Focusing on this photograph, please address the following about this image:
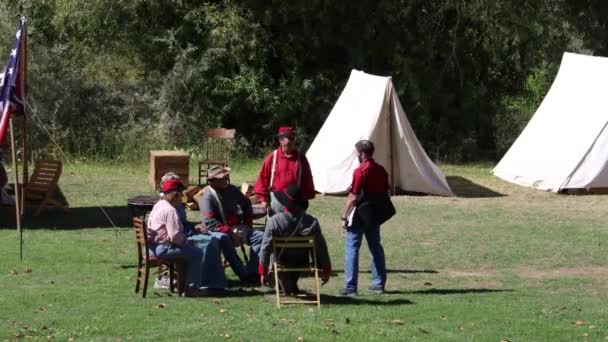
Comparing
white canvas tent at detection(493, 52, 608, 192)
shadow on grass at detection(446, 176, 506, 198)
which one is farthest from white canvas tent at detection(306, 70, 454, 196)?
white canvas tent at detection(493, 52, 608, 192)

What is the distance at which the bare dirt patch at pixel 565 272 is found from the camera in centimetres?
1364

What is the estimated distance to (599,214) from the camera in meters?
19.7

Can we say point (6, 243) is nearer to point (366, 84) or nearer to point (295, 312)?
point (295, 312)

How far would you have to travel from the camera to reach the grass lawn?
9766mm

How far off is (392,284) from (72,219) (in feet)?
23.3

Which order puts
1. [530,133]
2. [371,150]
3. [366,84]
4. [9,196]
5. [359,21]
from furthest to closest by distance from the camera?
[359,21] → [530,133] → [366,84] → [9,196] → [371,150]

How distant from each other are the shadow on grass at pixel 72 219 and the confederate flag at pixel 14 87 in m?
3.21

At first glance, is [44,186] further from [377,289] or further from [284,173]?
[377,289]

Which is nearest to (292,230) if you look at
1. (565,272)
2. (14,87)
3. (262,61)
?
(565,272)

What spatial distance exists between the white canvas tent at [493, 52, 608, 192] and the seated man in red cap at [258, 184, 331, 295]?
1206cm

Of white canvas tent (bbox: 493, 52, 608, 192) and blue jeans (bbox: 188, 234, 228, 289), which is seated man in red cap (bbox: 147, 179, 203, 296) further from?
white canvas tent (bbox: 493, 52, 608, 192)

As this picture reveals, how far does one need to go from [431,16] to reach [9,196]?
1430 centimetres

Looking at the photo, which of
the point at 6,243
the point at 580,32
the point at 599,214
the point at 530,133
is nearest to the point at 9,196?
the point at 6,243

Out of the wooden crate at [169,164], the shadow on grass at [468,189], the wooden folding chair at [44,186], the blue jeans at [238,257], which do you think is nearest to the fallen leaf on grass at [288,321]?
the blue jeans at [238,257]
